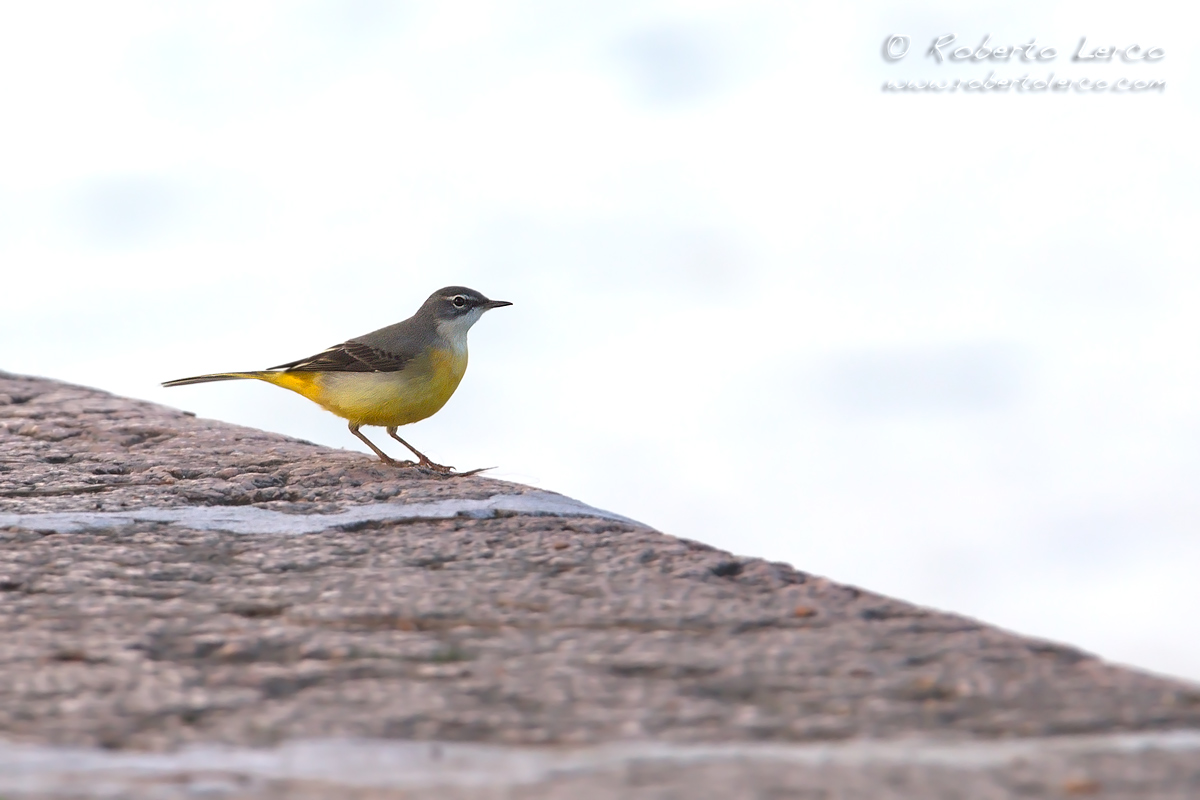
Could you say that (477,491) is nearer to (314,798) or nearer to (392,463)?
(392,463)

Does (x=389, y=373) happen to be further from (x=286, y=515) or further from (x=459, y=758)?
(x=459, y=758)

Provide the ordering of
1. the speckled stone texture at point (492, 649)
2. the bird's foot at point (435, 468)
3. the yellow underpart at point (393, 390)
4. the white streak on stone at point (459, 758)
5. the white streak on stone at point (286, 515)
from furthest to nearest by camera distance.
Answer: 1. the yellow underpart at point (393, 390)
2. the bird's foot at point (435, 468)
3. the white streak on stone at point (286, 515)
4. the speckled stone texture at point (492, 649)
5. the white streak on stone at point (459, 758)

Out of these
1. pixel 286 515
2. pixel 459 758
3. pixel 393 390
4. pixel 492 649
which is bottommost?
pixel 459 758

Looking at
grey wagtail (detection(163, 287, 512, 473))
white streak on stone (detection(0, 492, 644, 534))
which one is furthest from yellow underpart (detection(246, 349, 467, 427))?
white streak on stone (detection(0, 492, 644, 534))

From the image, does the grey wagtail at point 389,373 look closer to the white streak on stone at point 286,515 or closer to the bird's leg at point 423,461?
the bird's leg at point 423,461

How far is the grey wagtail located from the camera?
675cm

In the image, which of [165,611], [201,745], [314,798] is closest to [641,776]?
[314,798]

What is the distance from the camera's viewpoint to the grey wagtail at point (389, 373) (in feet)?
22.1

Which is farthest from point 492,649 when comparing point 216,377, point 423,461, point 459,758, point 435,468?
point 216,377

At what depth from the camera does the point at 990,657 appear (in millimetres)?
2713

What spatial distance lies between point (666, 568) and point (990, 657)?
0.95 meters

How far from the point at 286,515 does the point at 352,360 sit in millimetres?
2791

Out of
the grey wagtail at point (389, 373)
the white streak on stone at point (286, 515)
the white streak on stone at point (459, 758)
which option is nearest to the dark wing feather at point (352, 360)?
the grey wagtail at point (389, 373)

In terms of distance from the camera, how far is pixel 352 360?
6.90 meters
